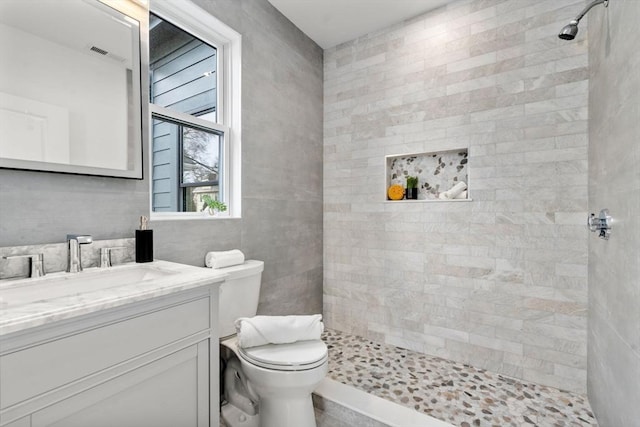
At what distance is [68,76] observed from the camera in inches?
53.5

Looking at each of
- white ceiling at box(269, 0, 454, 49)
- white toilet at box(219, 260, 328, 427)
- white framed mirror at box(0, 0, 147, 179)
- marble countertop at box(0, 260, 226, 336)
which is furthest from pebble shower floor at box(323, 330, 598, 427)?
white ceiling at box(269, 0, 454, 49)

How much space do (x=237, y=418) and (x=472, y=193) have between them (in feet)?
6.66

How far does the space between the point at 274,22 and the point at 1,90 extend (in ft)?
5.79

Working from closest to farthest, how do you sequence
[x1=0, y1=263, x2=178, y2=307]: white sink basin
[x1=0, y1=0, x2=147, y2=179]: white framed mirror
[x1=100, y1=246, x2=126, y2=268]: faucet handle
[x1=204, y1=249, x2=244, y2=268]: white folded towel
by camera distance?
1. [x1=0, y1=263, x2=178, y2=307]: white sink basin
2. [x1=0, y1=0, x2=147, y2=179]: white framed mirror
3. [x1=100, y1=246, x2=126, y2=268]: faucet handle
4. [x1=204, y1=249, x2=244, y2=268]: white folded towel

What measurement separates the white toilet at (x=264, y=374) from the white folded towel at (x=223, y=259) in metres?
0.05

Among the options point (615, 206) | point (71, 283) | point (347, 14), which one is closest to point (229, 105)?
point (347, 14)

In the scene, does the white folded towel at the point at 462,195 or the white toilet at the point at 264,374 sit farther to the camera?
the white folded towel at the point at 462,195

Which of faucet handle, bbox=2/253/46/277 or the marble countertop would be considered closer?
the marble countertop

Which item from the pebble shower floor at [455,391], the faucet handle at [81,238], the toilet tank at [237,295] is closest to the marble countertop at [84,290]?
the faucet handle at [81,238]

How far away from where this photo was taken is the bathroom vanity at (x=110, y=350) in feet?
2.69

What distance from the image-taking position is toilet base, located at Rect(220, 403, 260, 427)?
1702 mm

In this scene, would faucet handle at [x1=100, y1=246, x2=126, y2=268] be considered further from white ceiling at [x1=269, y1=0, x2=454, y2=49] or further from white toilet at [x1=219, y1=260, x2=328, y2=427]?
white ceiling at [x1=269, y1=0, x2=454, y2=49]

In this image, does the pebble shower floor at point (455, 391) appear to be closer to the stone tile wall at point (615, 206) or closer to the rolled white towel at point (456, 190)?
the stone tile wall at point (615, 206)

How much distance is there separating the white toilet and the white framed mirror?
863 mm
